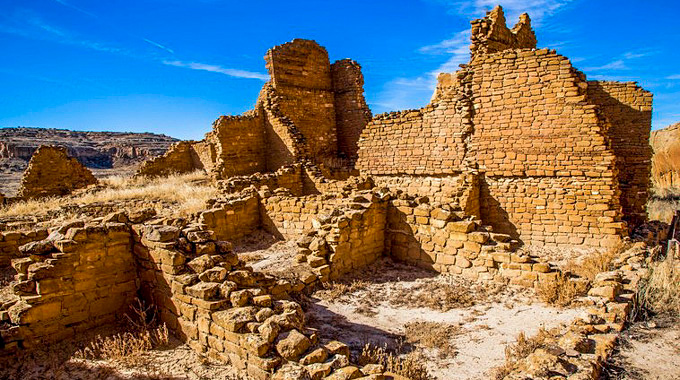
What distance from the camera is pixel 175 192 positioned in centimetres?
1505

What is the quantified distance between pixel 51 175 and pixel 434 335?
18520mm

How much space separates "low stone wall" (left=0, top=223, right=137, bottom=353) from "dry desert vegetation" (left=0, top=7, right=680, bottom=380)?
0.08ft

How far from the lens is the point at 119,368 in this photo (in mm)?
4129

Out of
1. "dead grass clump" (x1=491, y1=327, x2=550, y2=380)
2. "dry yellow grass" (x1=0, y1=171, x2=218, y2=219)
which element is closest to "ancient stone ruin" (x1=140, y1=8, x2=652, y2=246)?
"dead grass clump" (x1=491, y1=327, x2=550, y2=380)

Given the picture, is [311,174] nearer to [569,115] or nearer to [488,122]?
[488,122]

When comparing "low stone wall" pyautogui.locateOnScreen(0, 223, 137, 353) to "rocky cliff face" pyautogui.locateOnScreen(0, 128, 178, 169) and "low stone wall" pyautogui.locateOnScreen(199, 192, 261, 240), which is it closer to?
"low stone wall" pyautogui.locateOnScreen(199, 192, 261, 240)

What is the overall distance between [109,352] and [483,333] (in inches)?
172

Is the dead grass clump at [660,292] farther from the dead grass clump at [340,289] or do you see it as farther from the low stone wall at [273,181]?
the low stone wall at [273,181]

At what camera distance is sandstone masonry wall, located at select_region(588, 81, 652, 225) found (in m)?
11.3

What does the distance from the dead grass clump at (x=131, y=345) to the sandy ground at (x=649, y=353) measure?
4677 millimetres

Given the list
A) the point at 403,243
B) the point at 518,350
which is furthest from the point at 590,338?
the point at 403,243

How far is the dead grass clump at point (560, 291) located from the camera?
564cm

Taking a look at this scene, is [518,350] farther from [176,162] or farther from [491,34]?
[176,162]

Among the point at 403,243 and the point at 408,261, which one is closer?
the point at 408,261
